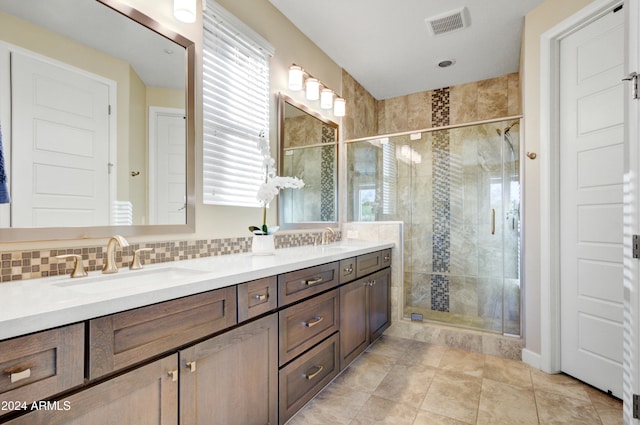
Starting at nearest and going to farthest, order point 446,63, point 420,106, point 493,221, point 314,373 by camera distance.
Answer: point 314,373 < point 493,221 < point 446,63 < point 420,106

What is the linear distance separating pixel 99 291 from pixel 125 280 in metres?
0.12

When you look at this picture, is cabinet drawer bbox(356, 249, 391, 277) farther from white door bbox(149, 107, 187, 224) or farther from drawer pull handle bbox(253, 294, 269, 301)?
white door bbox(149, 107, 187, 224)

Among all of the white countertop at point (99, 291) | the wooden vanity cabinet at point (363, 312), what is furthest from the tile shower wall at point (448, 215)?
the white countertop at point (99, 291)

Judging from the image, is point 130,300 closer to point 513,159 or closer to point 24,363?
point 24,363

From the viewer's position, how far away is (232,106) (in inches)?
78.5

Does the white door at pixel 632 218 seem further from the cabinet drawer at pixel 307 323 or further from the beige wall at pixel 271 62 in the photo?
the beige wall at pixel 271 62

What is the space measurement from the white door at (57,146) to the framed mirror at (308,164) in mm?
1224

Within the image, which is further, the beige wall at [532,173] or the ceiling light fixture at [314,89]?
the ceiling light fixture at [314,89]

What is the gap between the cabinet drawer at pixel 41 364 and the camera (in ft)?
2.20

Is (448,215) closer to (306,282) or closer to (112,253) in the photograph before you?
(306,282)

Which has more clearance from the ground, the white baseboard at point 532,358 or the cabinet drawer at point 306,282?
the cabinet drawer at point 306,282

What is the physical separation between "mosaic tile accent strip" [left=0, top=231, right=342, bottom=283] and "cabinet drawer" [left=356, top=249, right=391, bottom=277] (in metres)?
0.78

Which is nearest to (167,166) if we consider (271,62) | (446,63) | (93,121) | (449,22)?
(93,121)

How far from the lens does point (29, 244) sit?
1.14 meters
